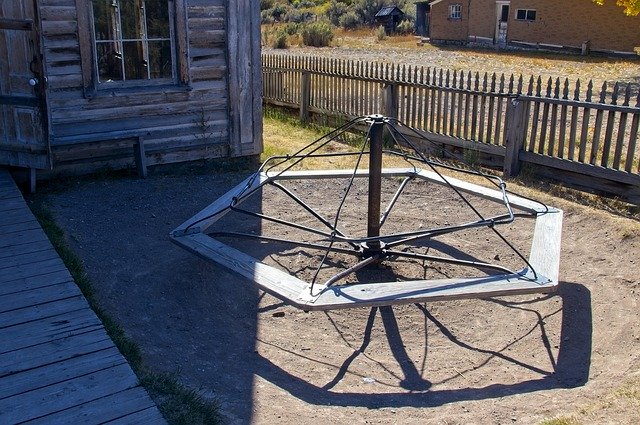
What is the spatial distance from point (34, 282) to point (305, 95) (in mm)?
9234

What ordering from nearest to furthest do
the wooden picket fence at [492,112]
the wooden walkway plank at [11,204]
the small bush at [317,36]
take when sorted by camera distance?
the wooden walkway plank at [11,204], the wooden picket fence at [492,112], the small bush at [317,36]

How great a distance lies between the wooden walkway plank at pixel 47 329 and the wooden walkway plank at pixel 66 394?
1.81ft

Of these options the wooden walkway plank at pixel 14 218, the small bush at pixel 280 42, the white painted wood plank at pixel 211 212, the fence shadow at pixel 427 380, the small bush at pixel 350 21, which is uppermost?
the small bush at pixel 350 21

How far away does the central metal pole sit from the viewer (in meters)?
5.65

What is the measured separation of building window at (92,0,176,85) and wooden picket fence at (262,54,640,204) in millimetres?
3804

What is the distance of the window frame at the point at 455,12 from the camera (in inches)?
1543

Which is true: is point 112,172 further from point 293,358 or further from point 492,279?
point 492,279

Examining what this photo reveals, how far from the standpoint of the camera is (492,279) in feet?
16.1

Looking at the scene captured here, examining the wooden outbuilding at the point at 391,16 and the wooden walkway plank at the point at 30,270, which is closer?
the wooden walkway plank at the point at 30,270

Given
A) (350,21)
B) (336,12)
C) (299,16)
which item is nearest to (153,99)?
(350,21)

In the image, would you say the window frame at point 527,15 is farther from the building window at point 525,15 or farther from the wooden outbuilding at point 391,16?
the wooden outbuilding at point 391,16

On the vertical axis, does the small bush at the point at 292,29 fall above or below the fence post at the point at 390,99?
above

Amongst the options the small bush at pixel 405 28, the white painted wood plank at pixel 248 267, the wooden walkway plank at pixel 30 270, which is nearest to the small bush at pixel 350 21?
the small bush at pixel 405 28

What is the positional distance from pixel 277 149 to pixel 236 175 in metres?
1.72
